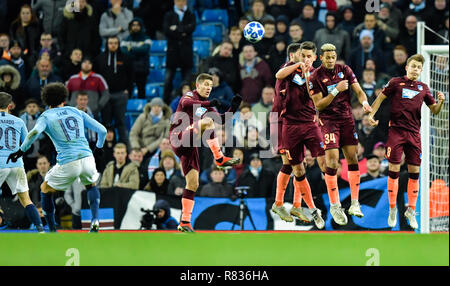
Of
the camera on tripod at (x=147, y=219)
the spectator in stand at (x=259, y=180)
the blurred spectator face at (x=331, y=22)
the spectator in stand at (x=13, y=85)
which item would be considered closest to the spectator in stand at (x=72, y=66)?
the spectator in stand at (x=13, y=85)

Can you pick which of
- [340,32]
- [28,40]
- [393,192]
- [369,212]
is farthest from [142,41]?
[393,192]

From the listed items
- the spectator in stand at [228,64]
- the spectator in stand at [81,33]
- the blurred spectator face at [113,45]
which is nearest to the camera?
the spectator in stand at [228,64]

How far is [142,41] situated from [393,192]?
660 cm

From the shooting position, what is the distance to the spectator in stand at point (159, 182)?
14328 millimetres

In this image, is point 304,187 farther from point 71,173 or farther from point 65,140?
point 65,140

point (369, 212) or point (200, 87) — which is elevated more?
point (200, 87)

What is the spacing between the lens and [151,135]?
1505cm

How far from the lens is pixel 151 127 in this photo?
49.2 feet

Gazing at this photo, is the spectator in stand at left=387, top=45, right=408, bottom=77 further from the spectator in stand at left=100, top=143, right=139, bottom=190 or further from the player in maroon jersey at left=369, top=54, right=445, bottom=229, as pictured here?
the spectator in stand at left=100, top=143, right=139, bottom=190

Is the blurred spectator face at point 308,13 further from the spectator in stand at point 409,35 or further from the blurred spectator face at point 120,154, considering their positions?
the blurred spectator face at point 120,154

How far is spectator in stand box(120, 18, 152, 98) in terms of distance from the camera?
16.4 meters

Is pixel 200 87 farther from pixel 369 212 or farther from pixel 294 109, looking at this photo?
pixel 369 212

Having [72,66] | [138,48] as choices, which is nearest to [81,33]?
[72,66]

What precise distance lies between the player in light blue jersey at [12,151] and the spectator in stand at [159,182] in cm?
330
